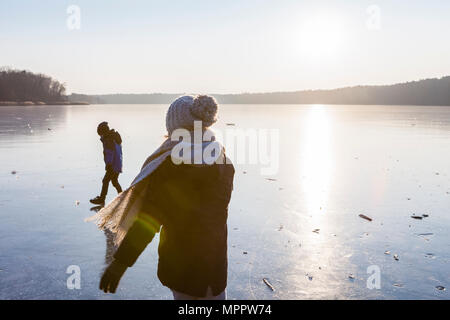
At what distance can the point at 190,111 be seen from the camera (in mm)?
2625

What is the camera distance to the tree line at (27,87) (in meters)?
125

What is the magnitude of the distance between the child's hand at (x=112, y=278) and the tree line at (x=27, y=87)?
449 feet

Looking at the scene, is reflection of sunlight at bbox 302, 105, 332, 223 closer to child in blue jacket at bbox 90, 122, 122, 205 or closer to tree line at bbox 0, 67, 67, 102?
child in blue jacket at bbox 90, 122, 122, 205

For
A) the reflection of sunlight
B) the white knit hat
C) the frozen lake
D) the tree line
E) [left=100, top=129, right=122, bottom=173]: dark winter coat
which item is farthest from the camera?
the tree line

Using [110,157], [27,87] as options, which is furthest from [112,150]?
[27,87]

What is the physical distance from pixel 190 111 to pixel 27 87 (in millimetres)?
153751

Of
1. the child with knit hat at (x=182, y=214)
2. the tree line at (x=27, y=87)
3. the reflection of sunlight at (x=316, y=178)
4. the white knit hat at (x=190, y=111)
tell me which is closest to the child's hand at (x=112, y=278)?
the child with knit hat at (x=182, y=214)

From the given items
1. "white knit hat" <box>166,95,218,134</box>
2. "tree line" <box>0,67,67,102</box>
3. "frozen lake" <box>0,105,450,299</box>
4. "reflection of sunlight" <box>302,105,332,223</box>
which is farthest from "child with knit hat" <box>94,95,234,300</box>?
"tree line" <box>0,67,67,102</box>

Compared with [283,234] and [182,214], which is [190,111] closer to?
[182,214]

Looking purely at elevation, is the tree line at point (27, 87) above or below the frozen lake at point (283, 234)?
above

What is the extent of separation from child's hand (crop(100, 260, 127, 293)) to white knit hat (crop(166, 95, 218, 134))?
→ 3.12ft

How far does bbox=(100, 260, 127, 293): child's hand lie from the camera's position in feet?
7.90

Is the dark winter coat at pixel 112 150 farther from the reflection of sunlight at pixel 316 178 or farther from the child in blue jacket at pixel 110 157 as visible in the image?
the reflection of sunlight at pixel 316 178
